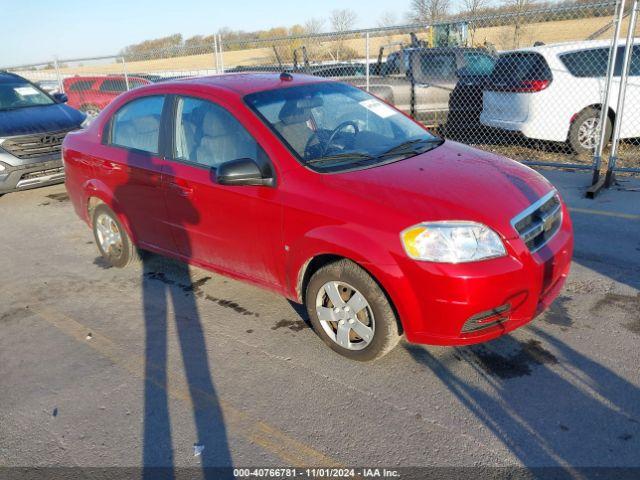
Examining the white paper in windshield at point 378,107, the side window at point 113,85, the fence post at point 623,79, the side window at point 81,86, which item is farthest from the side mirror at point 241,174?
the side window at point 81,86

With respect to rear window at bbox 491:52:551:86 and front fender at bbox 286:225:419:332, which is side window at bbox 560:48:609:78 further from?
front fender at bbox 286:225:419:332

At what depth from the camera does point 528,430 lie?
107 inches

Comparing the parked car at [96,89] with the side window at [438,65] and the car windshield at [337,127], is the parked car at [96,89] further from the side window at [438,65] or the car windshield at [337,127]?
the car windshield at [337,127]

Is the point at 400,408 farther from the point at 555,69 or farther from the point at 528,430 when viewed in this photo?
the point at 555,69

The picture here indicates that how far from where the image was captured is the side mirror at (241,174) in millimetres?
3359

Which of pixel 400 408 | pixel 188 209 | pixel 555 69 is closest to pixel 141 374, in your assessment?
pixel 188 209

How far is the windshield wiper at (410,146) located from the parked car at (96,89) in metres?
12.3

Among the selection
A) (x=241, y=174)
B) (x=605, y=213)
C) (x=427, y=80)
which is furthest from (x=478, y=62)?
(x=241, y=174)

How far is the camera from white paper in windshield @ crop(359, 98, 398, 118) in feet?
13.8

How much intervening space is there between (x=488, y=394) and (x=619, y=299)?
1651 millimetres

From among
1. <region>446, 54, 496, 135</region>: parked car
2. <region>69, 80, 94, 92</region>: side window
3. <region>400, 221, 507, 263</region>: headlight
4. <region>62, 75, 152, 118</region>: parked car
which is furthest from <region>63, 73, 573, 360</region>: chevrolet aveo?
<region>69, 80, 94, 92</region>: side window

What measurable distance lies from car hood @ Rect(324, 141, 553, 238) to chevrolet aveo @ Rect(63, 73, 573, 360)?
0.4 inches

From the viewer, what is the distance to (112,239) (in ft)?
16.8

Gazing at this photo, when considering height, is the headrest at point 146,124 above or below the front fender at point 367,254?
above
